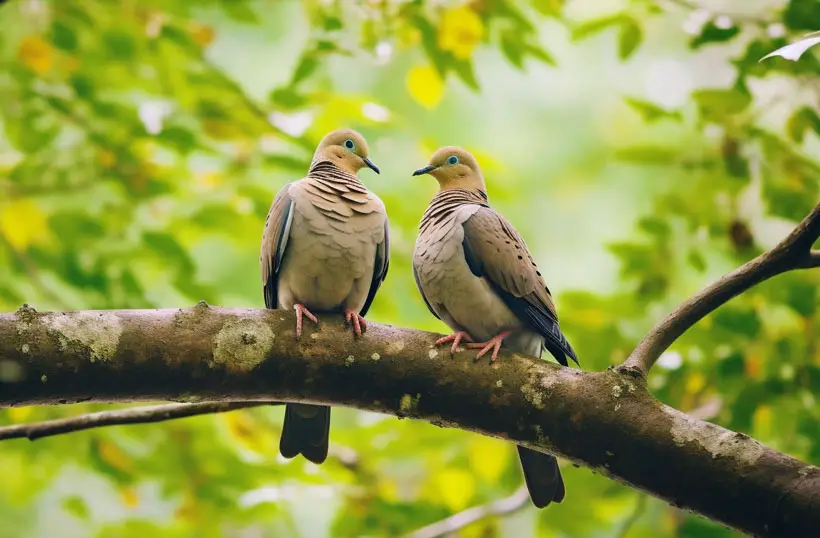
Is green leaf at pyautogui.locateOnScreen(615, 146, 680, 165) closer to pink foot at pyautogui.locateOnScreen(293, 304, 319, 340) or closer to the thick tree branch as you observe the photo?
the thick tree branch

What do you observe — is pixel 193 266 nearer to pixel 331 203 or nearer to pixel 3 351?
pixel 331 203

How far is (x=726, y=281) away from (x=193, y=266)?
9.00 ft

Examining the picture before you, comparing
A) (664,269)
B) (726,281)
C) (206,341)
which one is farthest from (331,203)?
(664,269)

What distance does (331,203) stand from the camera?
341cm

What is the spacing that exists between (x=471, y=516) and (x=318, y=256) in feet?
5.61

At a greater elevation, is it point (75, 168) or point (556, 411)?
point (75, 168)

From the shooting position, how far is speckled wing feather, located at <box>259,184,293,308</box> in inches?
132

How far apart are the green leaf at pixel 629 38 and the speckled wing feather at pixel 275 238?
6.02ft

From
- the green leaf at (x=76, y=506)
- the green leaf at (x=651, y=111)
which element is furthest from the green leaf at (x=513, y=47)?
the green leaf at (x=76, y=506)

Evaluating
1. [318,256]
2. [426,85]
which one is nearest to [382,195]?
[426,85]

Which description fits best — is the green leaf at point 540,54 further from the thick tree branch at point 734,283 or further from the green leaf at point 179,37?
the thick tree branch at point 734,283

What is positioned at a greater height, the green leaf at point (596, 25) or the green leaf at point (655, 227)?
the green leaf at point (596, 25)

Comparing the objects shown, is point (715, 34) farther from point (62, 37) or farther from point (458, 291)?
point (62, 37)

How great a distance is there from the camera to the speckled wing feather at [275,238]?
3.36 meters
